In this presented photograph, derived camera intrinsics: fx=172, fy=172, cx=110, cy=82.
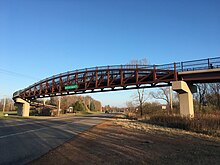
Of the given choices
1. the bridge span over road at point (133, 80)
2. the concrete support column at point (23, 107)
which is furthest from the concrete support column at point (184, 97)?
the concrete support column at point (23, 107)

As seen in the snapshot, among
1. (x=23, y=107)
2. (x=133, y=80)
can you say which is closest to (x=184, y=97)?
(x=133, y=80)

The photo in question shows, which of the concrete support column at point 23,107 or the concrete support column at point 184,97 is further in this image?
the concrete support column at point 23,107

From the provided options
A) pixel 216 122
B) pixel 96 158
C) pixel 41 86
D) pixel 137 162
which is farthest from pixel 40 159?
pixel 41 86

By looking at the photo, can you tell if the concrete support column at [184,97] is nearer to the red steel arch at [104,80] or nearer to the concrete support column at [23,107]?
the red steel arch at [104,80]

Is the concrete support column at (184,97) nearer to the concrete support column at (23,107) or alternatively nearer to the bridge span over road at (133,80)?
the bridge span over road at (133,80)

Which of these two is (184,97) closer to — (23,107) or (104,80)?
(104,80)

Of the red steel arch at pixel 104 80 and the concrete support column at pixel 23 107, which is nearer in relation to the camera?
the red steel arch at pixel 104 80

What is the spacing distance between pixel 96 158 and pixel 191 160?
11.5 feet

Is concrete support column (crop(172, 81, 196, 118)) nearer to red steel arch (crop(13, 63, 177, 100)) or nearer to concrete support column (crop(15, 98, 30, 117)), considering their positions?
red steel arch (crop(13, 63, 177, 100))

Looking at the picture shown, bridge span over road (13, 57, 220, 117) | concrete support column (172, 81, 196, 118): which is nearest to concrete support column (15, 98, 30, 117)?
bridge span over road (13, 57, 220, 117)

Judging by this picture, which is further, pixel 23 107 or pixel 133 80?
pixel 23 107

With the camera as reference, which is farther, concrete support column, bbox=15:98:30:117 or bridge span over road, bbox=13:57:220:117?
concrete support column, bbox=15:98:30:117

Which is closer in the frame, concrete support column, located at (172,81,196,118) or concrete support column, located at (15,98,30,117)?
concrete support column, located at (172,81,196,118)

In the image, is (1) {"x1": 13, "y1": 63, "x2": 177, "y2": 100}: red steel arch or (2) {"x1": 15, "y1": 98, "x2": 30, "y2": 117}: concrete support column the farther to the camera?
(2) {"x1": 15, "y1": 98, "x2": 30, "y2": 117}: concrete support column
